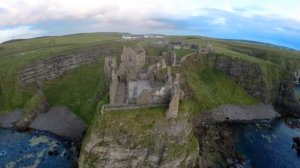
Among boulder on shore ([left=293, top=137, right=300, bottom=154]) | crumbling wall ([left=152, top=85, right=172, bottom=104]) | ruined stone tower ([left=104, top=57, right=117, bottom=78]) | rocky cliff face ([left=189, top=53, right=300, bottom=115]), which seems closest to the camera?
crumbling wall ([left=152, top=85, right=172, bottom=104])

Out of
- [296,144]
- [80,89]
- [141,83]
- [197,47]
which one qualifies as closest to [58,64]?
[80,89]

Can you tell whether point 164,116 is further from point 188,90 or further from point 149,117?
point 188,90

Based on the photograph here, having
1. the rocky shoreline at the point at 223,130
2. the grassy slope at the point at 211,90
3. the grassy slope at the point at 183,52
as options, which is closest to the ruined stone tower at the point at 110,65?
the grassy slope at the point at 211,90

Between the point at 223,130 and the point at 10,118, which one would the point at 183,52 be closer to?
the point at 223,130

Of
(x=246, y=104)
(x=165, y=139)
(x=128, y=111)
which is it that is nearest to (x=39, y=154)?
(x=128, y=111)

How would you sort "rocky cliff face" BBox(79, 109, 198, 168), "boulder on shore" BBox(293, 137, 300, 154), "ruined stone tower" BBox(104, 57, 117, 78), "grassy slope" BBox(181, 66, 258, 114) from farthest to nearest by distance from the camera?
"grassy slope" BBox(181, 66, 258, 114) < "ruined stone tower" BBox(104, 57, 117, 78) < "boulder on shore" BBox(293, 137, 300, 154) < "rocky cliff face" BBox(79, 109, 198, 168)

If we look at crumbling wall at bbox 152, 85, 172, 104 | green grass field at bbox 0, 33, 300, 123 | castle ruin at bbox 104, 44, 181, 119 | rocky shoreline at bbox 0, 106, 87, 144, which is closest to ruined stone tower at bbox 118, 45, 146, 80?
castle ruin at bbox 104, 44, 181, 119

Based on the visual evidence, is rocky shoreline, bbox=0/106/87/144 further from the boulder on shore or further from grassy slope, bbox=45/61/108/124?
the boulder on shore
